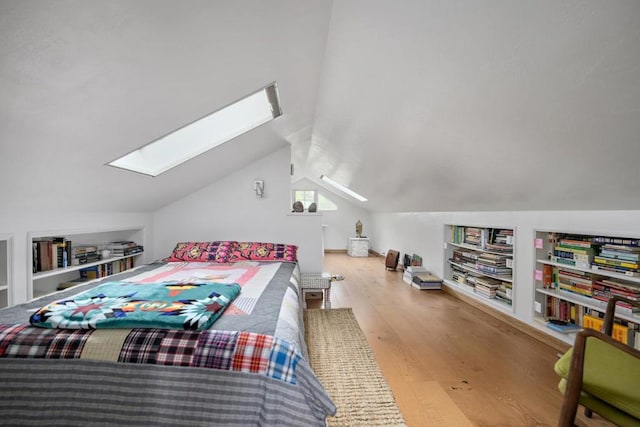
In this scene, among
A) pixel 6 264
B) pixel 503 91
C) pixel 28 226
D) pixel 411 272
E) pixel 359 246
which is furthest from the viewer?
pixel 359 246

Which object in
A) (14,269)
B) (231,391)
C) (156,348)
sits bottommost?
(231,391)

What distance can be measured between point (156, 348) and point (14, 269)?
1.53 metres

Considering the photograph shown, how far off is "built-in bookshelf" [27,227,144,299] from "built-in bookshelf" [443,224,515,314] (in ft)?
13.6

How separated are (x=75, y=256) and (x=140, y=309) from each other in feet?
5.69

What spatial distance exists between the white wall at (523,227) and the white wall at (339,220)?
2.89 m

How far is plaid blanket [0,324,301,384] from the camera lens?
124cm

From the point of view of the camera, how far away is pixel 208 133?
117 inches

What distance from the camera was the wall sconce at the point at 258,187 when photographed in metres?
A: 3.85

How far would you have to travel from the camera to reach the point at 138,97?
1.55 m

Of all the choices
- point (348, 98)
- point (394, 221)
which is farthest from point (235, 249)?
point (394, 221)

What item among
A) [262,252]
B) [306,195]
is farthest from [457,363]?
[306,195]

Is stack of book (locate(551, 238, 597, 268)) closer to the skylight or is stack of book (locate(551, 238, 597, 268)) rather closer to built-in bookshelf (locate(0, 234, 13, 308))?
the skylight

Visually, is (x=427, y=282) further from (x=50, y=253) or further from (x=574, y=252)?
(x=50, y=253)

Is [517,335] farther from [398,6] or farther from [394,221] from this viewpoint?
[394,221]
